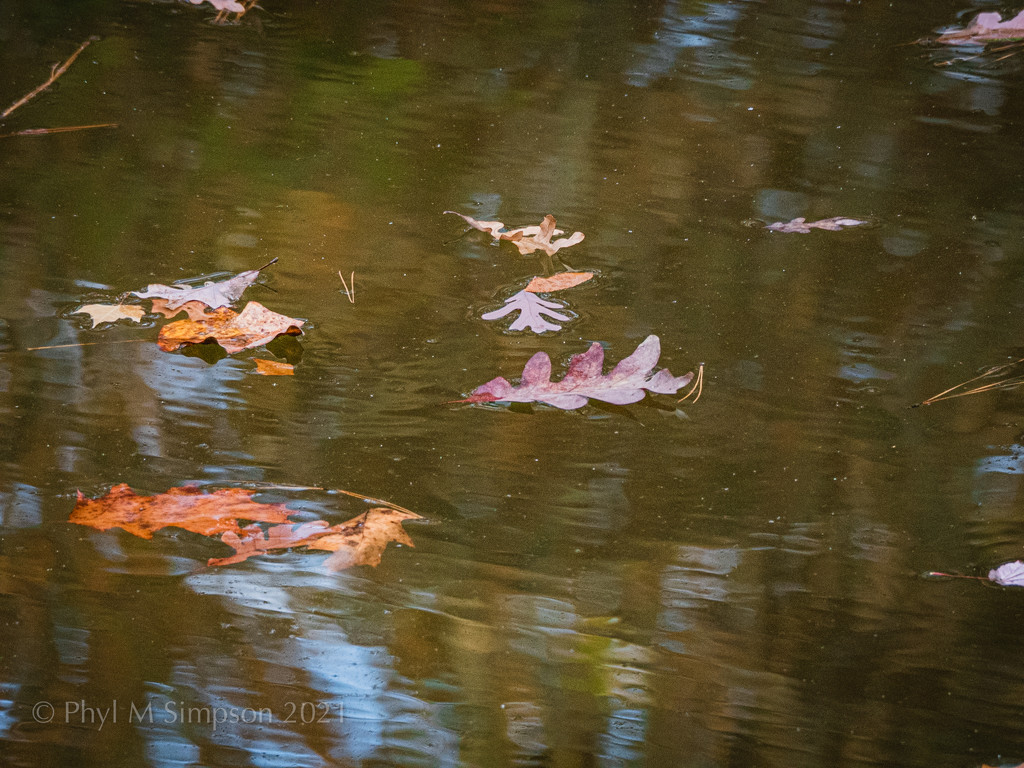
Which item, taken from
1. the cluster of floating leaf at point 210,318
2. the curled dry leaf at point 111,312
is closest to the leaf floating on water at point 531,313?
the cluster of floating leaf at point 210,318

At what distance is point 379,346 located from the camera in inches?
55.7

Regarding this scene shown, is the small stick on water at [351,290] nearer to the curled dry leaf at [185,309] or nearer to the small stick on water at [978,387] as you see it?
the curled dry leaf at [185,309]

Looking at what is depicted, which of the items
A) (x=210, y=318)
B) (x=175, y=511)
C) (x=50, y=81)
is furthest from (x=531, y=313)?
(x=50, y=81)

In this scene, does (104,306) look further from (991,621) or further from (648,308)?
(991,621)

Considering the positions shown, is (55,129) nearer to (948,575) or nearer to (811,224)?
(811,224)

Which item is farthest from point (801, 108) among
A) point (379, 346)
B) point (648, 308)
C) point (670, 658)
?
point (670, 658)

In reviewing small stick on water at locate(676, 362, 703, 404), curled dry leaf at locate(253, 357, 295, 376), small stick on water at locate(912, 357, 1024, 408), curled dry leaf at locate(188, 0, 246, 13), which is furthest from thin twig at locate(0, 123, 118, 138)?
small stick on water at locate(912, 357, 1024, 408)

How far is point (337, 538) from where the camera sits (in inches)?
45.2

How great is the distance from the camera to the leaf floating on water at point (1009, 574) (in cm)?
112

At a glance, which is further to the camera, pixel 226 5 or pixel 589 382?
pixel 226 5

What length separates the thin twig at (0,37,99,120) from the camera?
185 cm

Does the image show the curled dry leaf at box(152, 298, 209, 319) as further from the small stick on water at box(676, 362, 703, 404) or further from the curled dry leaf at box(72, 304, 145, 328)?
the small stick on water at box(676, 362, 703, 404)

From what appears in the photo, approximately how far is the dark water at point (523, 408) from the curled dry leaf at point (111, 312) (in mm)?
25

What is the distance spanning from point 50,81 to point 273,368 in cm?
106
